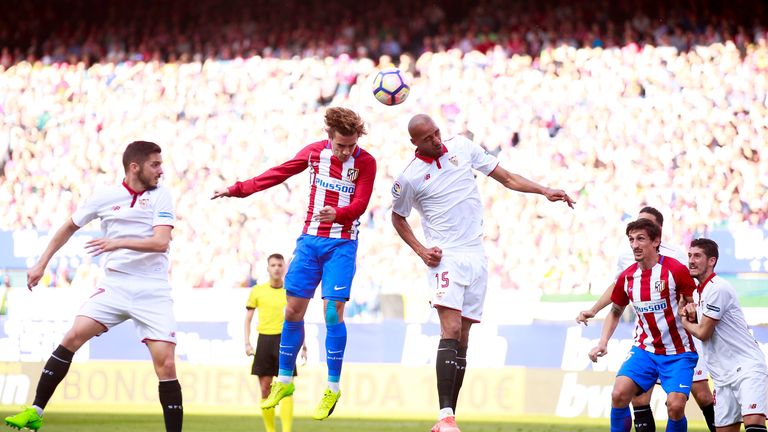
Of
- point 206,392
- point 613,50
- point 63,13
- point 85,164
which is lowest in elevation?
point 206,392

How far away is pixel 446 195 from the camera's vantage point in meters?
8.95

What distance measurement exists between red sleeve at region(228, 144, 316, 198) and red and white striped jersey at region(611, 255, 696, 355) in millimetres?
2950

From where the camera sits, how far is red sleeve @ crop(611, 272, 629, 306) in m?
8.90

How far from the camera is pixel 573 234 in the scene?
59.7 feet

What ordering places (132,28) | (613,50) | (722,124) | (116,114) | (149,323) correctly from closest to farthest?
(149,323) → (722,124) → (613,50) → (116,114) → (132,28)

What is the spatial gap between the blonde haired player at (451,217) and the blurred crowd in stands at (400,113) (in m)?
6.34

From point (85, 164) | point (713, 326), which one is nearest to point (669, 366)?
point (713, 326)

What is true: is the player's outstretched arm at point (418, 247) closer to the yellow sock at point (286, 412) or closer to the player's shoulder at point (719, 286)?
the player's shoulder at point (719, 286)

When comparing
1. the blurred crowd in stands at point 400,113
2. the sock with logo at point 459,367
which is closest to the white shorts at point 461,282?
the sock with logo at point 459,367

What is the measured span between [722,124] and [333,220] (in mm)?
12956

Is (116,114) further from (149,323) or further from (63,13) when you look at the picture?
(149,323)

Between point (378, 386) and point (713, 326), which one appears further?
point (378, 386)

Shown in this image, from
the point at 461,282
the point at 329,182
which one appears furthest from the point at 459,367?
the point at 329,182

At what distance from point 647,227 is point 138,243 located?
4100 mm
